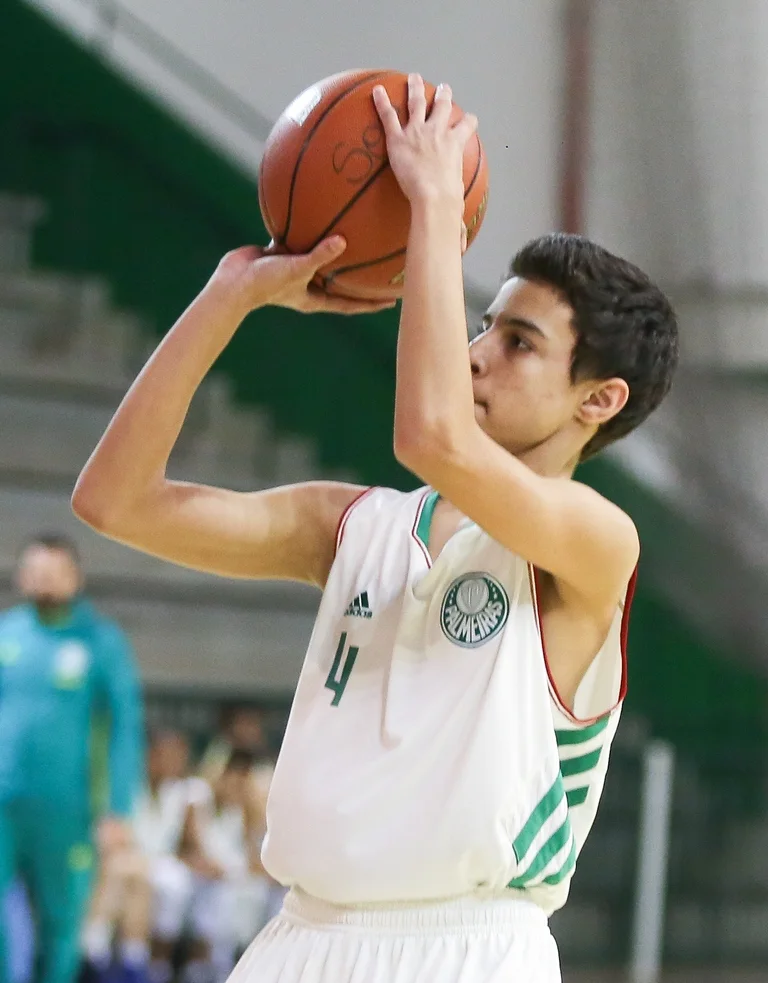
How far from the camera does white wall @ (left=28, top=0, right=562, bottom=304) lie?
4.66 metres

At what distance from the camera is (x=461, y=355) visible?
6.14 ft

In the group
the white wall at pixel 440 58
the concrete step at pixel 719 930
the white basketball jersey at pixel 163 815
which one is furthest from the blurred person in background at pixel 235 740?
the white wall at pixel 440 58

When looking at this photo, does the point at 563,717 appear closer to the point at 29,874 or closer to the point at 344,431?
the point at 29,874

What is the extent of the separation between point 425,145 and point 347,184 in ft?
0.40

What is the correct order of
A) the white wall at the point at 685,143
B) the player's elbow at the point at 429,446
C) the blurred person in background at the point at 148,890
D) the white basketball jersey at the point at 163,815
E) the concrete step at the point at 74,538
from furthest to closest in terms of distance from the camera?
the concrete step at the point at 74,538 → the white basketball jersey at the point at 163,815 → the blurred person in background at the point at 148,890 → the white wall at the point at 685,143 → the player's elbow at the point at 429,446

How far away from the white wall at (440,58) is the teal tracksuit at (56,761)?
6.45ft

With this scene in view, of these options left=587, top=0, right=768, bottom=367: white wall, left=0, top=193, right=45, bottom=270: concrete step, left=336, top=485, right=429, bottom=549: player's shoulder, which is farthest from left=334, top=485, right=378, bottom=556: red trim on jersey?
left=0, top=193, right=45, bottom=270: concrete step

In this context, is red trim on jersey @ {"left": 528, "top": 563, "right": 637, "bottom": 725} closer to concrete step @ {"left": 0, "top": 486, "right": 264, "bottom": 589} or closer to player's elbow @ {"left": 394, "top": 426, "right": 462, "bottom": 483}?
player's elbow @ {"left": 394, "top": 426, "right": 462, "bottom": 483}

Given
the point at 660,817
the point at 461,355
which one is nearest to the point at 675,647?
the point at 660,817

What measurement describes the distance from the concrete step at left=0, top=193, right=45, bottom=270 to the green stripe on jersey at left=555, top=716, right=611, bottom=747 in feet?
20.1

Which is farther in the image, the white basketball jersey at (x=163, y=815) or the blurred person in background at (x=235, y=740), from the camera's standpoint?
the blurred person in background at (x=235, y=740)

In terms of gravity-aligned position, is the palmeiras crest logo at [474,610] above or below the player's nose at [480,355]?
below

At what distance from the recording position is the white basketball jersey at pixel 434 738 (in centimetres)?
192

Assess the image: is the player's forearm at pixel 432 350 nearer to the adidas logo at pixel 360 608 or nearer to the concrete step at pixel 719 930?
the adidas logo at pixel 360 608
